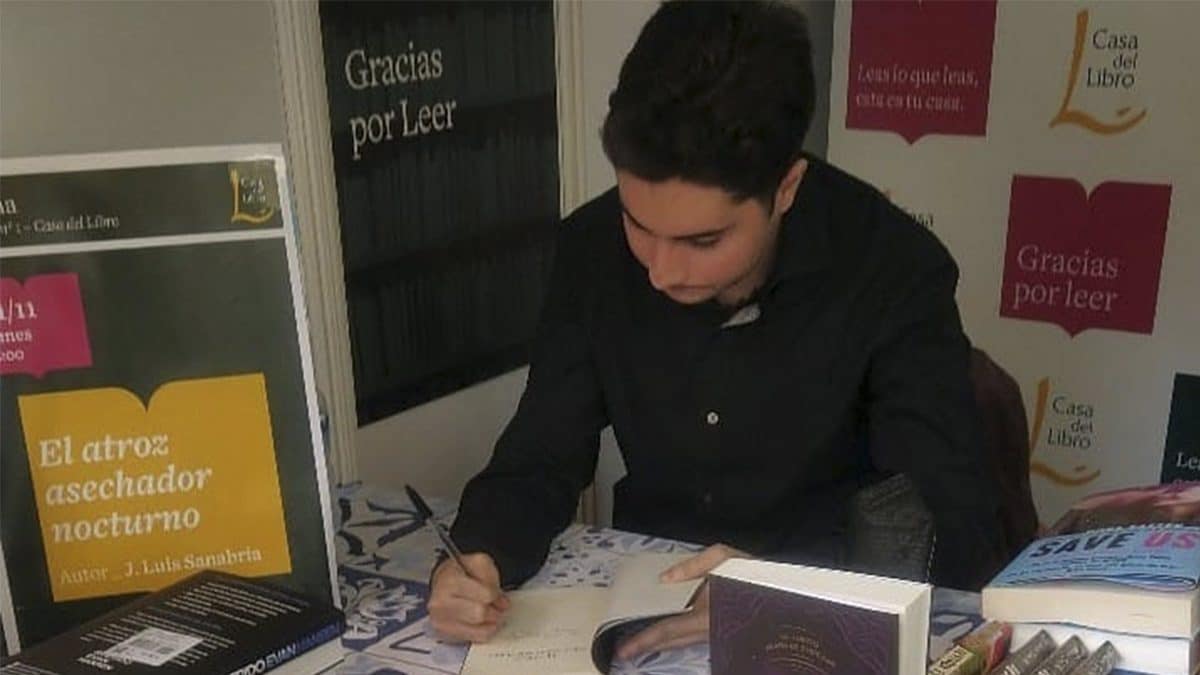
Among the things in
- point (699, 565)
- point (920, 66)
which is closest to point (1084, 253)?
point (920, 66)

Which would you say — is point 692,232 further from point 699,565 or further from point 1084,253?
point 1084,253

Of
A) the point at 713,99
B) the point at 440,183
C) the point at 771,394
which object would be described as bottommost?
the point at 771,394

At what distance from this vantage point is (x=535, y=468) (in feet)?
4.93

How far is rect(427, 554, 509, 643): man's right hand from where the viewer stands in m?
1.23

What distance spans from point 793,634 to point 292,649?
1.62 ft

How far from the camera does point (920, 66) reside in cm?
247

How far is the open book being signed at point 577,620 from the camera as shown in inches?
45.9

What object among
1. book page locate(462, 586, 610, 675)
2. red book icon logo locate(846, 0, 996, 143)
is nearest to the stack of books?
book page locate(462, 586, 610, 675)

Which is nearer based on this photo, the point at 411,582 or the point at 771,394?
the point at 411,582

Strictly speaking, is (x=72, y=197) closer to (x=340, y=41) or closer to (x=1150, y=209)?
(x=340, y=41)

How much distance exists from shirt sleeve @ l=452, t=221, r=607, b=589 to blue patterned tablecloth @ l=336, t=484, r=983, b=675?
0.16 feet

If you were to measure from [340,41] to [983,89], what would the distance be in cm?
116

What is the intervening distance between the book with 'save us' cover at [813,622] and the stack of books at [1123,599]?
0.85ft

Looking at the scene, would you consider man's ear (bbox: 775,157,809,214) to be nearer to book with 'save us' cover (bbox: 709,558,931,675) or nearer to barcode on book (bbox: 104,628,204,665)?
book with 'save us' cover (bbox: 709,558,931,675)
